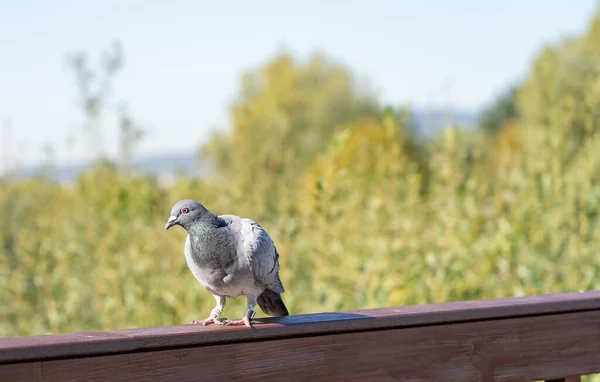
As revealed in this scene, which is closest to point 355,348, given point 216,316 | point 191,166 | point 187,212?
point 216,316

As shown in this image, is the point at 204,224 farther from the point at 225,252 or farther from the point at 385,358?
the point at 385,358

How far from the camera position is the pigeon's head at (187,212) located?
1.70 metres

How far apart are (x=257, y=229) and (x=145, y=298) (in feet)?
5.32

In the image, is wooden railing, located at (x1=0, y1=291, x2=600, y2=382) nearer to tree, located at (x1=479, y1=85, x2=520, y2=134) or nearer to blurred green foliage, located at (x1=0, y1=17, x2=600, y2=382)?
blurred green foliage, located at (x1=0, y1=17, x2=600, y2=382)

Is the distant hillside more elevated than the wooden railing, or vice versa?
the distant hillside

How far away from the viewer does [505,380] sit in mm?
1633

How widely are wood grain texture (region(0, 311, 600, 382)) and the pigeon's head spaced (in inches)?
14.8

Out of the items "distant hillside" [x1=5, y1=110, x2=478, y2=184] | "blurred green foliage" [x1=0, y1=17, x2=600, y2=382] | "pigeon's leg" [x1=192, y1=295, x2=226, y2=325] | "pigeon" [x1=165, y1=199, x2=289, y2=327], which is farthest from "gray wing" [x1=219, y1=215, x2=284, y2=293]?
"distant hillside" [x1=5, y1=110, x2=478, y2=184]

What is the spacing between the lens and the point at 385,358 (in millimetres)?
1534

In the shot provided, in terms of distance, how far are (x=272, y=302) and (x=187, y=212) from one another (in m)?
0.31

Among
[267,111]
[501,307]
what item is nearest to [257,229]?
[501,307]


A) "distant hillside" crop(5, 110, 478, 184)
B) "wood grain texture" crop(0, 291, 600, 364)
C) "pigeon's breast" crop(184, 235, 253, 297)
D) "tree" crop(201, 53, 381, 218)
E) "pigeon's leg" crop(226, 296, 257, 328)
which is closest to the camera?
"wood grain texture" crop(0, 291, 600, 364)

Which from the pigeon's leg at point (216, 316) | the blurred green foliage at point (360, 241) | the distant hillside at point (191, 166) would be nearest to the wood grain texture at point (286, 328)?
the pigeon's leg at point (216, 316)

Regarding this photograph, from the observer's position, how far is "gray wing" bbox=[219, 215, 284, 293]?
167 cm
